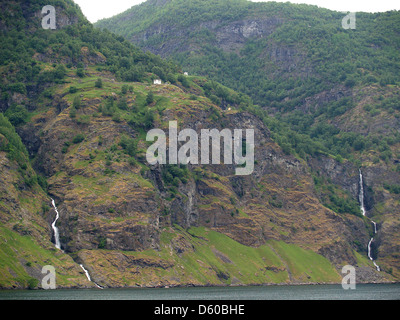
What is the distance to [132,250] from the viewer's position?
7205 inches

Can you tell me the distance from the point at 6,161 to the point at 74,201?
23579 mm

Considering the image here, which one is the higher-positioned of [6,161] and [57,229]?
[6,161]

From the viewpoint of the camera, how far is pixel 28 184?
7377 inches

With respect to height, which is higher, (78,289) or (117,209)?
(117,209)
